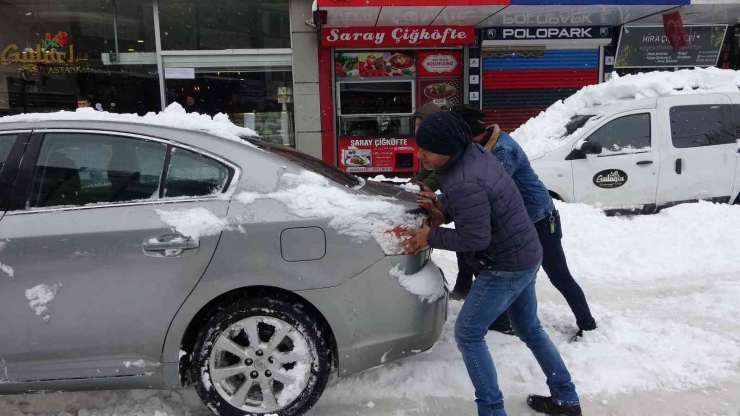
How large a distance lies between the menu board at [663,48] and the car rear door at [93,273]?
37.5ft

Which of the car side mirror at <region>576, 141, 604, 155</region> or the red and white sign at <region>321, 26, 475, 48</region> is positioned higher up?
the red and white sign at <region>321, 26, 475, 48</region>

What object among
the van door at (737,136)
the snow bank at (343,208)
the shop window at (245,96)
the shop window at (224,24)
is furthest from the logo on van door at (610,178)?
the shop window at (224,24)

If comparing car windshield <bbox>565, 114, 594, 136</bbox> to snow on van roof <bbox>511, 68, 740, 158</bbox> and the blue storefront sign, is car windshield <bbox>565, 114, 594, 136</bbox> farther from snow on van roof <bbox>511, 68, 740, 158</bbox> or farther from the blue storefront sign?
the blue storefront sign

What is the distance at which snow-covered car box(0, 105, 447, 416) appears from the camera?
2787 mm

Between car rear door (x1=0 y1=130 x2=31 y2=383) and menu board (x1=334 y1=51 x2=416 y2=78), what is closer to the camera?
car rear door (x1=0 y1=130 x2=31 y2=383)

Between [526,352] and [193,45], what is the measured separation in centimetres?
939

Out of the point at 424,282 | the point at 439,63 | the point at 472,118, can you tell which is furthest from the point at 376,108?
the point at 424,282

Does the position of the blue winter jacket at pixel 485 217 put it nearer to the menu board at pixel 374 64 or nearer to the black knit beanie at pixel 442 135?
the black knit beanie at pixel 442 135

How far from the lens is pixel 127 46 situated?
10820mm

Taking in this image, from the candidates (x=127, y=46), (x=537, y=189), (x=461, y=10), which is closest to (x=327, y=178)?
(x=537, y=189)

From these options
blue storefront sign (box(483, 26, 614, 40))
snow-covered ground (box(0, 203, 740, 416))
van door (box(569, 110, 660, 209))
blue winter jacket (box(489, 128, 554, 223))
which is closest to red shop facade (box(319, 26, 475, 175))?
blue storefront sign (box(483, 26, 614, 40))

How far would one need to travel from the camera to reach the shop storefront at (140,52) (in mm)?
10750

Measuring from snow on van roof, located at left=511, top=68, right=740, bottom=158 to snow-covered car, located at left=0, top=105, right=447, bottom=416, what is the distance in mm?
4689

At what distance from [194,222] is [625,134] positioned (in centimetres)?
605
